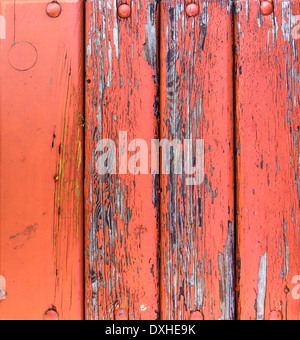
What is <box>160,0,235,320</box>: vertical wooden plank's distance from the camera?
64 centimetres

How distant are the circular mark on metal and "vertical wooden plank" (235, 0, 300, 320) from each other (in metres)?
0.51

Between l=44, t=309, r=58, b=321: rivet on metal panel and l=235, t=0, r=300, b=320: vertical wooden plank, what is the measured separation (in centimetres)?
45

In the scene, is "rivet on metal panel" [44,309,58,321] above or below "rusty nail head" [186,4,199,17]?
below

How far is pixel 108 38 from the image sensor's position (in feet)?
2.11

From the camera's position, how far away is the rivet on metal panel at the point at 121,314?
632 millimetres

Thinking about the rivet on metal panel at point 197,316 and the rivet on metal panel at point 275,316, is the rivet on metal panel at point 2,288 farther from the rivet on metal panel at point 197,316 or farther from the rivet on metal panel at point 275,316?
the rivet on metal panel at point 275,316

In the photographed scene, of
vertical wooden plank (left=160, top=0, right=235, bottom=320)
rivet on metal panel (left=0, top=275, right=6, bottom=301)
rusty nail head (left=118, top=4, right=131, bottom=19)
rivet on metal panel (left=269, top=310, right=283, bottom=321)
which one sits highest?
rusty nail head (left=118, top=4, right=131, bottom=19)

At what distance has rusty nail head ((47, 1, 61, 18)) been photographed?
2.09 ft

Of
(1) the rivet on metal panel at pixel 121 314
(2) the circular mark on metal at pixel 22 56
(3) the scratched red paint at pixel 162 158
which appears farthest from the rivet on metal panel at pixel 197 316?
(2) the circular mark on metal at pixel 22 56

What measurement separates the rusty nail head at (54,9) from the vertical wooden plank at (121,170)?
0.07 metres

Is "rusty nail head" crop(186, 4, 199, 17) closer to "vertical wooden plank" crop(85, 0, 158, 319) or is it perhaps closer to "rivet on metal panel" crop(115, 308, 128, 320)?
"vertical wooden plank" crop(85, 0, 158, 319)

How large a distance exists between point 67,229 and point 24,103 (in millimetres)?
330

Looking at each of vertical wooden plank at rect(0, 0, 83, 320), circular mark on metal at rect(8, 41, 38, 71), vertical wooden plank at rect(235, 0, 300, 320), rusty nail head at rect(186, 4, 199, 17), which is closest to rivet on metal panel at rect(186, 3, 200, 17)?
rusty nail head at rect(186, 4, 199, 17)
